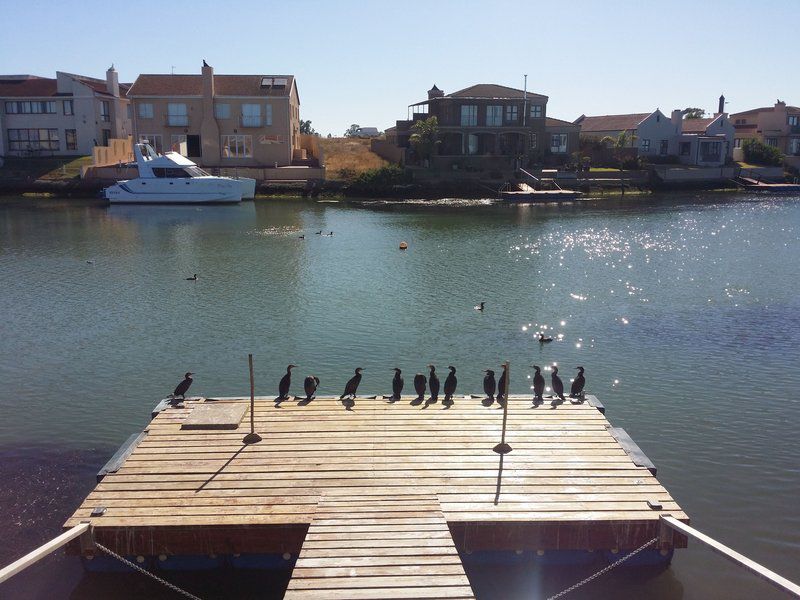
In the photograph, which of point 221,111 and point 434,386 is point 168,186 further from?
point 434,386

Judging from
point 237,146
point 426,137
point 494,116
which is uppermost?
point 494,116

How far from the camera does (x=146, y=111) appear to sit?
76.3 meters

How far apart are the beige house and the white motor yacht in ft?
29.9

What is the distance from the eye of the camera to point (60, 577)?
457 inches

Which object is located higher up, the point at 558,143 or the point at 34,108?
the point at 34,108

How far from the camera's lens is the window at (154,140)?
3027 inches

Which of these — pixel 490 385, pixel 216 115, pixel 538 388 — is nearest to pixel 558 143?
pixel 216 115

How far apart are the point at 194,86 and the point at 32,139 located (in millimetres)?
20482

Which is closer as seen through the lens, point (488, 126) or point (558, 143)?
point (488, 126)

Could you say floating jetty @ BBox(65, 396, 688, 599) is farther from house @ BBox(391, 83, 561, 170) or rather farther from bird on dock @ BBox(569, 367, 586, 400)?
house @ BBox(391, 83, 561, 170)

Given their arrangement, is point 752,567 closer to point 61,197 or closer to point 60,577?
point 60,577

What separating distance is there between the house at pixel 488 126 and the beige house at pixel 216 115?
1717cm

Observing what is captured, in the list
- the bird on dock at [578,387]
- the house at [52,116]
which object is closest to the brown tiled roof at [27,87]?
the house at [52,116]

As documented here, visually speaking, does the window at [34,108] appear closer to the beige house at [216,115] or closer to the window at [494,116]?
the beige house at [216,115]
